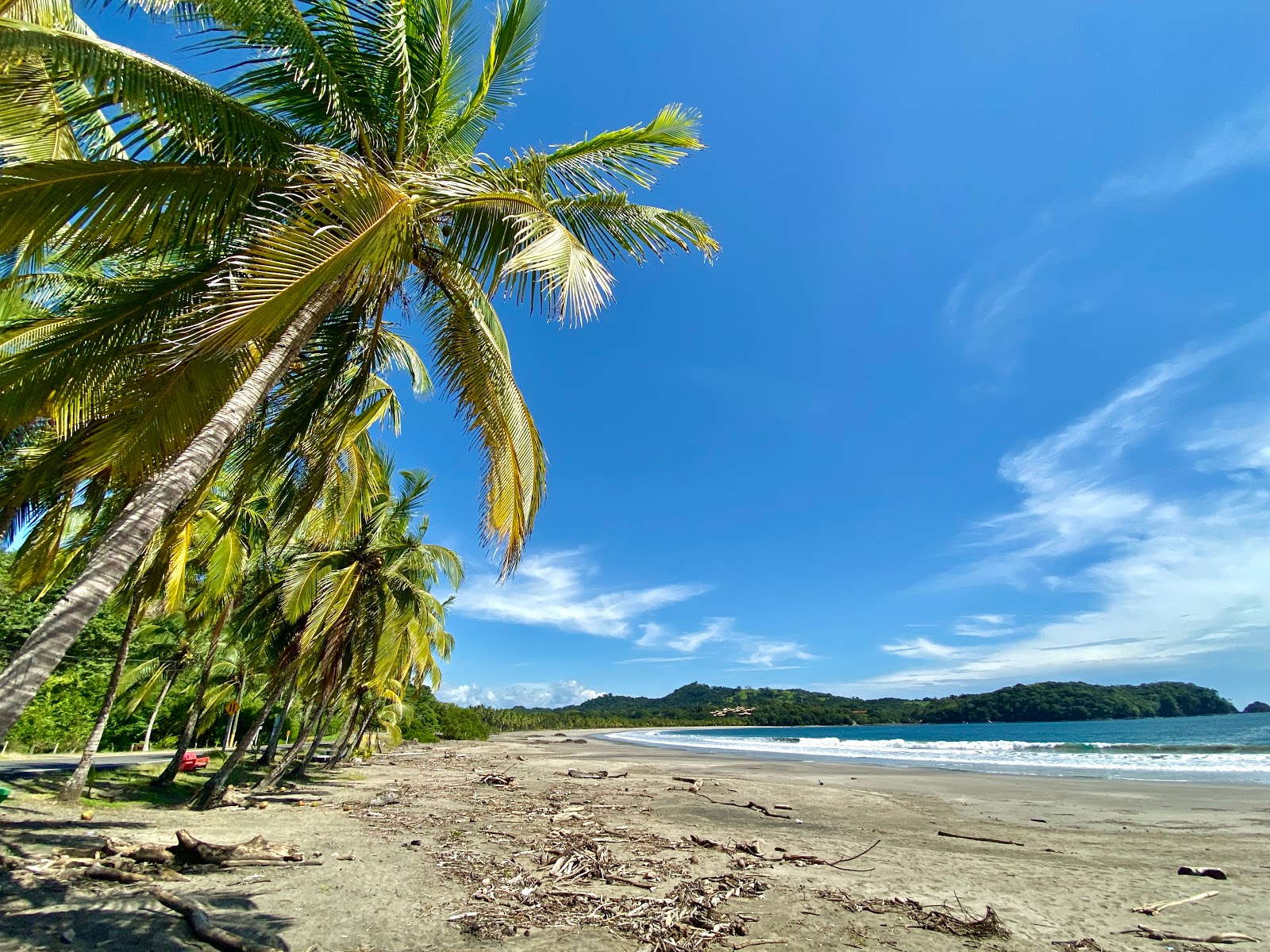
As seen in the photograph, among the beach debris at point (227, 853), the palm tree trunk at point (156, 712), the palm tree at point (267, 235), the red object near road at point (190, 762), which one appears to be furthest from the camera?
the palm tree trunk at point (156, 712)

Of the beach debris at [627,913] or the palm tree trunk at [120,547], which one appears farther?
the beach debris at [627,913]

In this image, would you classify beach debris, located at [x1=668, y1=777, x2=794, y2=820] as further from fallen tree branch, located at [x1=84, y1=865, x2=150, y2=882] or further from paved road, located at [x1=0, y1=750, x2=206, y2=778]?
paved road, located at [x1=0, y1=750, x2=206, y2=778]

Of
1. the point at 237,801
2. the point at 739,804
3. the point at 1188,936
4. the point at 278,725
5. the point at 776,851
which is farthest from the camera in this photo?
the point at 278,725

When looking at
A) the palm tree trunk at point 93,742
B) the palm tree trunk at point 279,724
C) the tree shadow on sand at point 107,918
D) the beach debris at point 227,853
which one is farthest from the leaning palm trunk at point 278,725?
the tree shadow on sand at point 107,918

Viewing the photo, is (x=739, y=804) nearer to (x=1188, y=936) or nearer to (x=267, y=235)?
(x=1188, y=936)

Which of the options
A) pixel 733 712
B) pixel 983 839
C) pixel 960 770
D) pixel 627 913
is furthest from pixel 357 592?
pixel 733 712

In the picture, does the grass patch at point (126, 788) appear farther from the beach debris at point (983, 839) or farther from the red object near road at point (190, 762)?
the beach debris at point (983, 839)

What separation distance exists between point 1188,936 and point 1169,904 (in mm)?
1173

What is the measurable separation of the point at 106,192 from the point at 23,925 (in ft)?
18.7

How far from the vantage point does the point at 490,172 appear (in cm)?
457

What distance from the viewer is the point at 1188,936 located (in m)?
5.60

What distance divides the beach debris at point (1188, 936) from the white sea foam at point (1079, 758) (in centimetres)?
1980

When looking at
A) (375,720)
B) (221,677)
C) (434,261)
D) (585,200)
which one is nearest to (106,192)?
(434,261)

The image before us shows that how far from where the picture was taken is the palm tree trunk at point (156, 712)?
20.0 meters
